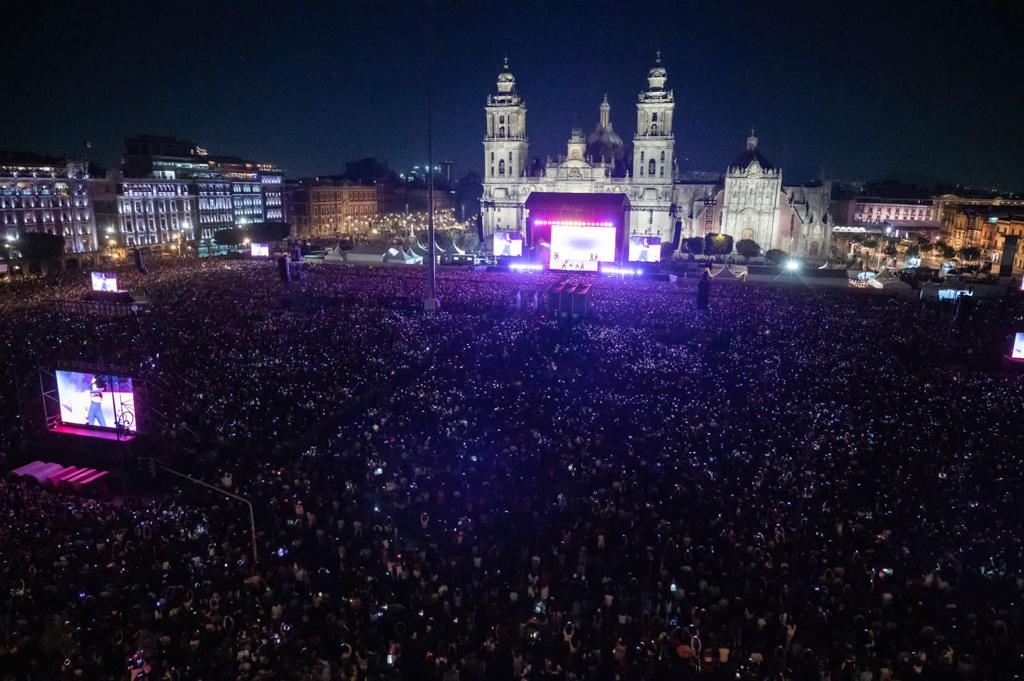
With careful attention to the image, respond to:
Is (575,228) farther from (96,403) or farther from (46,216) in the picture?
(46,216)

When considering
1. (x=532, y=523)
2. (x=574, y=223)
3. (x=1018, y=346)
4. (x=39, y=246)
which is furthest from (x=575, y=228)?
(x=532, y=523)

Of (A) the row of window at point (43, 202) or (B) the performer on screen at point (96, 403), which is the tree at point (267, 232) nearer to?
(A) the row of window at point (43, 202)

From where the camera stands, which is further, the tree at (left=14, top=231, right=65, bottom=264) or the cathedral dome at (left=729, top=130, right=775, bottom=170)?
the cathedral dome at (left=729, top=130, right=775, bottom=170)

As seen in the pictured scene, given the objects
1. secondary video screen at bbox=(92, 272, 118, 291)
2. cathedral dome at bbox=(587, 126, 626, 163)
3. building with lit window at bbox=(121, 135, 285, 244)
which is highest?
cathedral dome at bbox=(587, 126, 626, 163)

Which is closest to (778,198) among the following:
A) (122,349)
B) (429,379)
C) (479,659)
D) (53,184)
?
(429,379)

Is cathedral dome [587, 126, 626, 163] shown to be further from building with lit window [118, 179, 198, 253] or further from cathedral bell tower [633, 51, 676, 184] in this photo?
building with lit window [118, 179, 198, 253]

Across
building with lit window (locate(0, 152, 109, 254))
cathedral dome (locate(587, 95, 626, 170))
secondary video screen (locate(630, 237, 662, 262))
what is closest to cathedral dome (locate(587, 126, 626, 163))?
cathedral dome (locate(587, 95, 626, 170))

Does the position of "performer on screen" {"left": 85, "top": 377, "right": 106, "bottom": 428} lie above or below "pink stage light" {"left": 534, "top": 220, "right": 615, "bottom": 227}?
below
